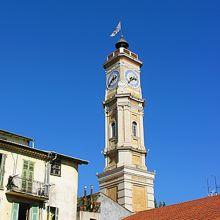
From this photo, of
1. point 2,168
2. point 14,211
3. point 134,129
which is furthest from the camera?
point 134,129

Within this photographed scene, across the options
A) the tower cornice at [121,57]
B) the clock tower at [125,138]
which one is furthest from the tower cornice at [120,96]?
the tower cornice at [121,57]

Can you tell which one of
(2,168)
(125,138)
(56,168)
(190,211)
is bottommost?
(190,211)

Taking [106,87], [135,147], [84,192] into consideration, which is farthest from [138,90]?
[84,192]

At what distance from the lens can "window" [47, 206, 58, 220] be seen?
29.5 metres

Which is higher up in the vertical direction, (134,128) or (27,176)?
(134,128)

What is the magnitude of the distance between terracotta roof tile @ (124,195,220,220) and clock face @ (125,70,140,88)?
65.8 feet

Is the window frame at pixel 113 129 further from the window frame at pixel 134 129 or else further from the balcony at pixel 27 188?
the balcony at pixel 27 188

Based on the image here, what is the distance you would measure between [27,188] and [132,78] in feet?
93.4

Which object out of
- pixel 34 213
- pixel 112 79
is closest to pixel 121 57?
pixel 112 79

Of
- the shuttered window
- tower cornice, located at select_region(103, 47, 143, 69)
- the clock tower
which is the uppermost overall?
tower cornice, located at select_region(103, 47, 143, 69)

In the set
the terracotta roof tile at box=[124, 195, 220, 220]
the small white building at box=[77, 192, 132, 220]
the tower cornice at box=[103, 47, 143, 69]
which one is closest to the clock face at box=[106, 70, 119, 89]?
the tower cornice at box=[103, 47, 143, 69]

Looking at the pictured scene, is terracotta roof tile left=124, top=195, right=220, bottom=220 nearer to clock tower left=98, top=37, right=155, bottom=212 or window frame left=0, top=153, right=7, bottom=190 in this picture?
clock tower left=98, top=37, right=155, bottom=212

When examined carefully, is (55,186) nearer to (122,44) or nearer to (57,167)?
(57,167)

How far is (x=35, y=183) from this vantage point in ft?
Answer: 95.5
